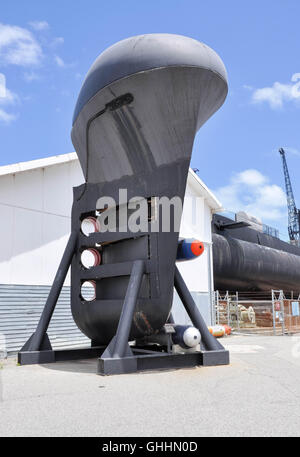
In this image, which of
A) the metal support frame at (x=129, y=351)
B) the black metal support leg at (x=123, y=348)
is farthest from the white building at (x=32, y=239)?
the black metal support leg at (x=123, y=348)

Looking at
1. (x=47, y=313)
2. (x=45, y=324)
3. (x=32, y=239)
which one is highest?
(x=32, y=239)

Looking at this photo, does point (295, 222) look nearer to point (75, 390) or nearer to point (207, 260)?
point (207, 260)

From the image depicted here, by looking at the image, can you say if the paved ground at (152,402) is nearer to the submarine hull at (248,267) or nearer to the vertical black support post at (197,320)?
the vertical black support post at (197,320)

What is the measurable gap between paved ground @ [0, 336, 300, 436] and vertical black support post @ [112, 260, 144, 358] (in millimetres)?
511

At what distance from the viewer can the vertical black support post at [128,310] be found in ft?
22.9

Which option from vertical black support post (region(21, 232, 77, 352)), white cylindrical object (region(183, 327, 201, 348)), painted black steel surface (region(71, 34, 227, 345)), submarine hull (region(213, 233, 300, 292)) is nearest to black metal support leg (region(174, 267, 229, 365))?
white cylindrical object (region(183, 327, 201, 348))

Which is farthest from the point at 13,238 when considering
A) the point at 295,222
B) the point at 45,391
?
the point at 295,222

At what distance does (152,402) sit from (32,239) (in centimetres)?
870

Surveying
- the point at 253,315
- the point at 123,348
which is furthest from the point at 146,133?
the point at 253,315

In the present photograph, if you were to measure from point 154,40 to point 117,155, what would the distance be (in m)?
2.38

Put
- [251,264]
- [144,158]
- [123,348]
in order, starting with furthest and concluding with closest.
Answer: [251,264] < [144,158] < [123,348]

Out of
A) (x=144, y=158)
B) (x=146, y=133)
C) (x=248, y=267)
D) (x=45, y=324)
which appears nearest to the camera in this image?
(x=146, y=133)

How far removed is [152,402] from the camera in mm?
4949

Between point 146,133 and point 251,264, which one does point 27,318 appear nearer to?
point 146,133
